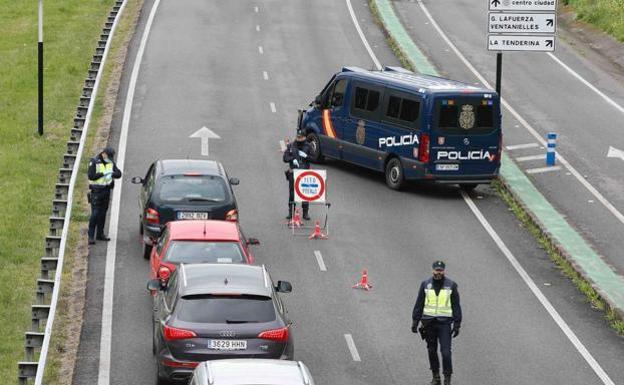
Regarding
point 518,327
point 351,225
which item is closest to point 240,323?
point 518,327

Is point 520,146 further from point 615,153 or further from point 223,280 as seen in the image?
point 223,280

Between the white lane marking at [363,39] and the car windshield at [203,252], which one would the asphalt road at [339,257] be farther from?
the car windshield at [203,252]

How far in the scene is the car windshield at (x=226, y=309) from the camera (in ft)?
56.6

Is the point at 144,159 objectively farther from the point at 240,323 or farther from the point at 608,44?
the point at 608,44

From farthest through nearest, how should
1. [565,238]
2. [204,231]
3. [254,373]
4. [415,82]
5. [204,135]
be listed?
[204,135] → [415,82] → [565,238] → [204,231] → [254,373]

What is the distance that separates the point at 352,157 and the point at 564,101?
1126 centimetres

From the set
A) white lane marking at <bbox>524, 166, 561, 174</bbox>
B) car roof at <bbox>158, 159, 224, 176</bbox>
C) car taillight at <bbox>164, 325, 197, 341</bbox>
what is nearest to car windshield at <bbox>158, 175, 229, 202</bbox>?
car roof at <bbox>158, 159, 224, 176</bbox>

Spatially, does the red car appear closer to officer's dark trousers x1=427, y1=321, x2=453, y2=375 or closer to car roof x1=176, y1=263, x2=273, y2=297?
car roof x1=176, y1=263, x2=273, y2=297

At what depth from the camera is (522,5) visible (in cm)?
3597

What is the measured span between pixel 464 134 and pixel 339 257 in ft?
21.1

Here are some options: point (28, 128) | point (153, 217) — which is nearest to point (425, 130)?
point (153, 217)

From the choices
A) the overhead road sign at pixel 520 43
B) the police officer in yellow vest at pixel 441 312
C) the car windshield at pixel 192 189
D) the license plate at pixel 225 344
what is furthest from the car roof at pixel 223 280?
the overhead road sign at pixel 520 43

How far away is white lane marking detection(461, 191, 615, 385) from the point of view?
66.3 ft

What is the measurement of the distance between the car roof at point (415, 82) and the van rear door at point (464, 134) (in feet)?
0.72
